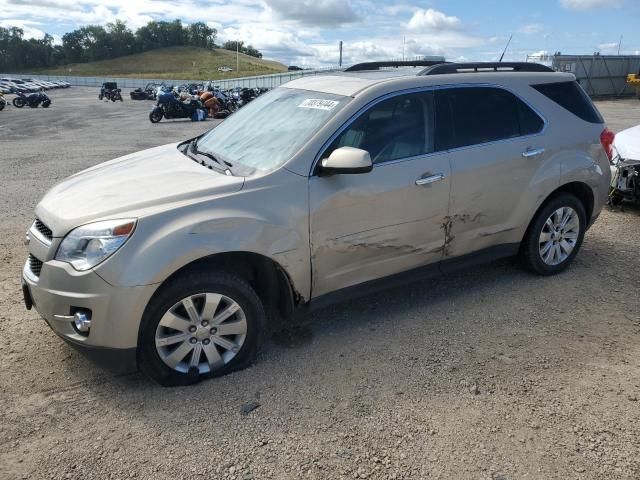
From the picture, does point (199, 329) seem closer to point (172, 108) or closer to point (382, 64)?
point (382, 64)

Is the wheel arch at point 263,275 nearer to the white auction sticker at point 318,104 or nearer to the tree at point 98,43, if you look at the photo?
the white auction sticker at point 318,104

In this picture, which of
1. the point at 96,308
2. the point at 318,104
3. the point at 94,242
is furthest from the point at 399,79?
the point at 96,308

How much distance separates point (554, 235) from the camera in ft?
15.2

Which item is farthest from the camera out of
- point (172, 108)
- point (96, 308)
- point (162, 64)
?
point (162, 64)

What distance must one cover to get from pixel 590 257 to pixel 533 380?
8.44ft

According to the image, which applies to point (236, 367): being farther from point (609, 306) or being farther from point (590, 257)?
point (590, 257)

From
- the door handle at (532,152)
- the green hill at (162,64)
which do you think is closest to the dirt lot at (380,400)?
the door handle at (532,152)

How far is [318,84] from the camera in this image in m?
4.02

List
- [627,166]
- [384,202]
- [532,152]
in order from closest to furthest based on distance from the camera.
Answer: [384,202]
[532,152]
[627,166]

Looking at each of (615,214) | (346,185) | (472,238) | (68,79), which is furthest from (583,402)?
(68,79)

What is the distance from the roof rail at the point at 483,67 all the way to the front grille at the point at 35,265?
2.88 meters

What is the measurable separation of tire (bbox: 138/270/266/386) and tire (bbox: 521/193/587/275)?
2569 mm

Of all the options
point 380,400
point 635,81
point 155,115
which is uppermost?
point 635,81

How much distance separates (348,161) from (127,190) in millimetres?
1359
